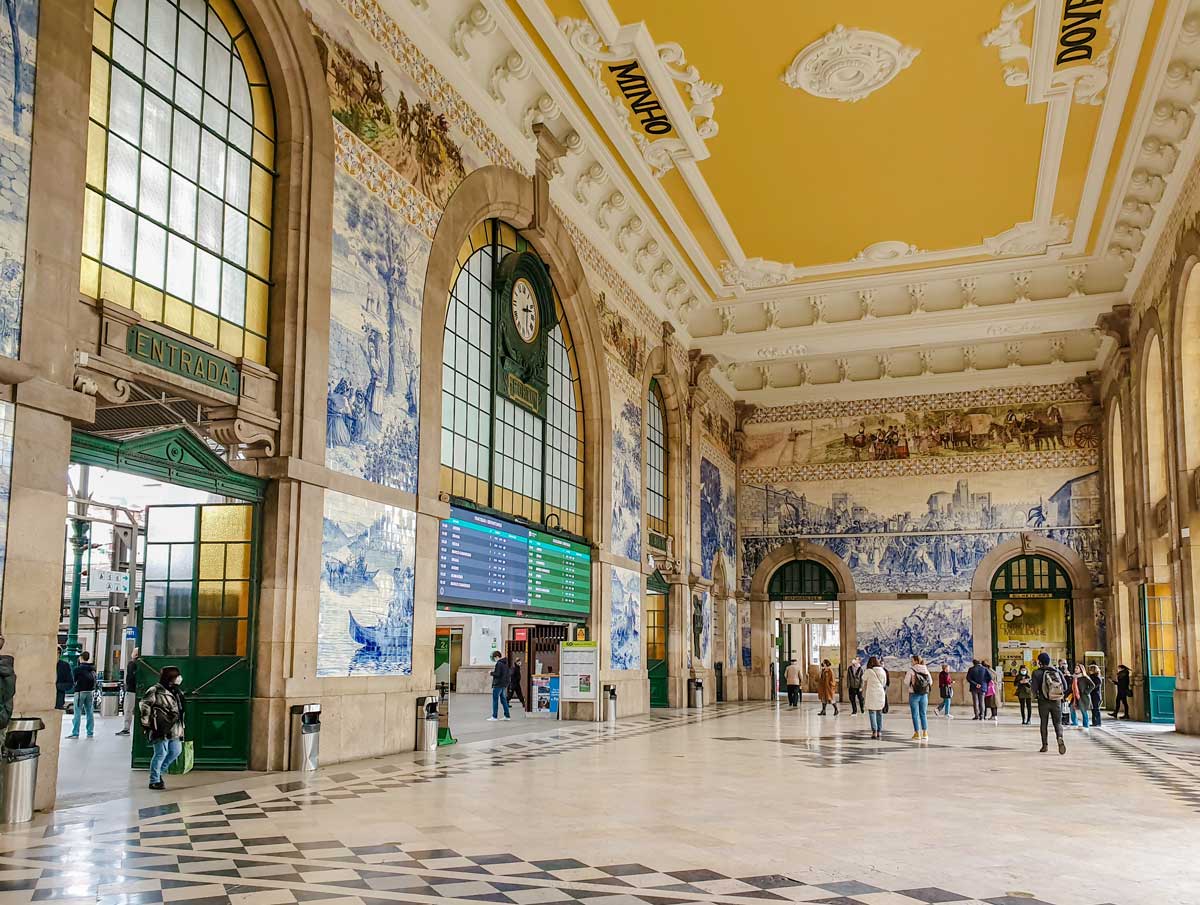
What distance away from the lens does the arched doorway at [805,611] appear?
107 ft

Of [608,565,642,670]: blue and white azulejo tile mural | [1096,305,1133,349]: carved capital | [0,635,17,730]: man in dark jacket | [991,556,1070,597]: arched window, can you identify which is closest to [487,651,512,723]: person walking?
[608,565,642,670]: blue and white azulejo tile mural

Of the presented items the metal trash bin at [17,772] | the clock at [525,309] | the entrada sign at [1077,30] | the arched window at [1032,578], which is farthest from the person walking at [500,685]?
the arched window at [1032,578]

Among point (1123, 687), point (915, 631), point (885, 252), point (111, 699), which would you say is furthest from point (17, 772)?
point (915, 631)

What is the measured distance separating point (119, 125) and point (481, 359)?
7776 mm

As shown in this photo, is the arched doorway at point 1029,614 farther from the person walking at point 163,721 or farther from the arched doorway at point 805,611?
the person walking at point 163,721

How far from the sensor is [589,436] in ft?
71.9

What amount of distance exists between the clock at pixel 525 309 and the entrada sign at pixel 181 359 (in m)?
7.86

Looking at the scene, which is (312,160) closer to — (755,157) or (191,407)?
(191,407)

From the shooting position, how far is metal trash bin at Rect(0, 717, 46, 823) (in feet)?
26.0

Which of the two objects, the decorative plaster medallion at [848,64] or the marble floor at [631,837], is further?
the decorative plaster medallion at [848,64]

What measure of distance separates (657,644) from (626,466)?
544cm

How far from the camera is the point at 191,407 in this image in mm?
10711

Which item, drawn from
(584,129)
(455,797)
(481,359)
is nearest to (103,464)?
(455,797)

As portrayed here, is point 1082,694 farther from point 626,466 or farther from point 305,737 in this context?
point 305,737
